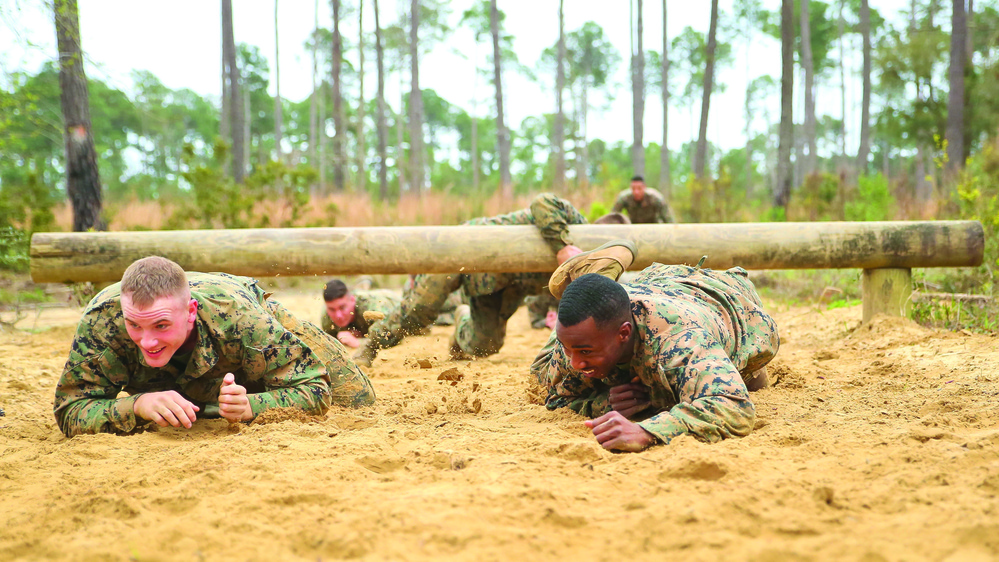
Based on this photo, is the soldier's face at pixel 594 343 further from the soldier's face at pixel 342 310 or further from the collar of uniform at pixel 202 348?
the soldier's face at pixel 342 310

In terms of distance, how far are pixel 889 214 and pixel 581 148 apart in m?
26.0

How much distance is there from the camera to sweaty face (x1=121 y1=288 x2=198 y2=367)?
8.80ft

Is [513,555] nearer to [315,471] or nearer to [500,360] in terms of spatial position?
[315,471]

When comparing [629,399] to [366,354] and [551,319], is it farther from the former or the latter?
[551,319]

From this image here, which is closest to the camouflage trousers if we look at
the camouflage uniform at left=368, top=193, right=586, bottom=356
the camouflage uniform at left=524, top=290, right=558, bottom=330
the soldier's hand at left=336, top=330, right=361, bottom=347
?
the camouflage uniform at left=368, top=193, right=586, bottom=356

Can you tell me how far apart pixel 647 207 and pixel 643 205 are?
0.18ft

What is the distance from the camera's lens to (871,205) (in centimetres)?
1191

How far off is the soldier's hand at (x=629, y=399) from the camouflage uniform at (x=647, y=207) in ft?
18.8

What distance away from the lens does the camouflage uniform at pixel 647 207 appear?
8.59m

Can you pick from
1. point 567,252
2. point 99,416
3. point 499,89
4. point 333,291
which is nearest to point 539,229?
point 567,252

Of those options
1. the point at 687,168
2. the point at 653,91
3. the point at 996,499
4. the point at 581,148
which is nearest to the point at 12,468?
the point at 996,499

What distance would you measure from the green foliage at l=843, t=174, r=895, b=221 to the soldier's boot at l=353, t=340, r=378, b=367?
26.2ft

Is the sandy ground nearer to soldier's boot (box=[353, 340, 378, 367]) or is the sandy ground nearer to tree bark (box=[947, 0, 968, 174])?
soldier's boot (box=[353, 340, 378, 367])

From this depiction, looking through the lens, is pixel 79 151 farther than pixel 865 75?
No
